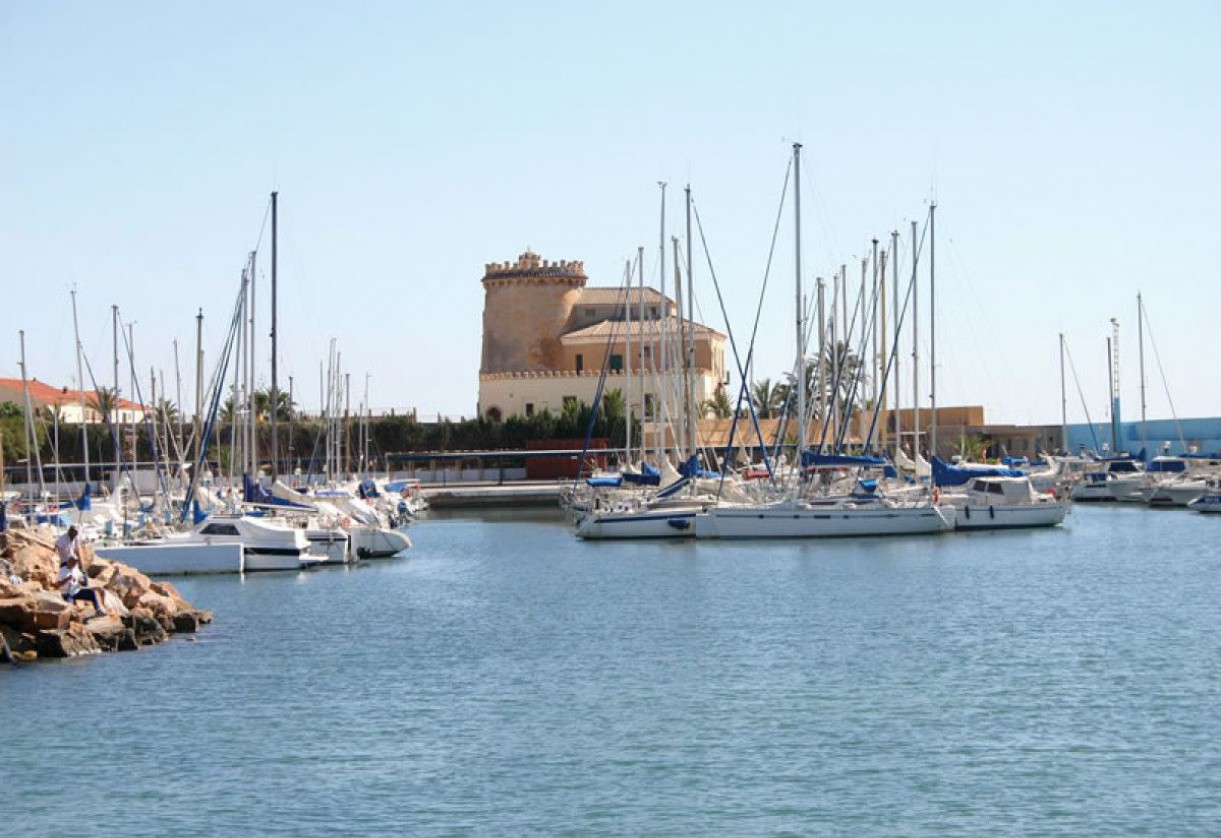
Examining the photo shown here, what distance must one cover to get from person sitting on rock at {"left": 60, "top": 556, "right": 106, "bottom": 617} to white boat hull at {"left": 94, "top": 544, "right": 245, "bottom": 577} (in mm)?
12297

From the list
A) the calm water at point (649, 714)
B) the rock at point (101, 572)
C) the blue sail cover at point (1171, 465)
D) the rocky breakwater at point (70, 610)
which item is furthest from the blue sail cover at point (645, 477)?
the blue sail cover at point (1171, 465)

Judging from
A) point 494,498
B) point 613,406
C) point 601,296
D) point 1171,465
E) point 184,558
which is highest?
point 601,296

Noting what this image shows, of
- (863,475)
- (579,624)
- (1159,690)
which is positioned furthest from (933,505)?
(1159,690)

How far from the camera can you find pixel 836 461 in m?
54.1

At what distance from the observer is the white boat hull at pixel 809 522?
2119 inches

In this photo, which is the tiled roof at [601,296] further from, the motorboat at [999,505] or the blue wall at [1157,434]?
the motorboat at [999,505]

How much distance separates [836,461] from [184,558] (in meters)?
19.9

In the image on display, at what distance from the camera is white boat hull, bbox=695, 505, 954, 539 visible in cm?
5381

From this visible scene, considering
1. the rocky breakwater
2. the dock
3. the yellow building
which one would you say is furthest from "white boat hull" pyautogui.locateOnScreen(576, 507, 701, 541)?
the yellow building

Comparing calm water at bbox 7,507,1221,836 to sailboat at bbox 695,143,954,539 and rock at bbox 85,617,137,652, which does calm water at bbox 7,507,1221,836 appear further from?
sailboat at bbox 695,143,954,539

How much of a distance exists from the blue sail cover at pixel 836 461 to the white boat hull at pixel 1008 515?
446cm

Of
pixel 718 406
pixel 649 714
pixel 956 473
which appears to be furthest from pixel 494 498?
pixel 649 714

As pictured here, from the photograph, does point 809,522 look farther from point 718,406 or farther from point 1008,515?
point 718,406

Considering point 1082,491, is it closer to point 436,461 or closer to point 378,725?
point 436,461
